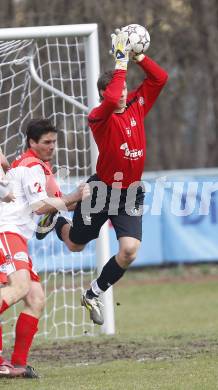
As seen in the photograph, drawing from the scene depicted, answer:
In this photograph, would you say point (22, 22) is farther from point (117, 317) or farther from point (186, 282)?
point (117, 317)

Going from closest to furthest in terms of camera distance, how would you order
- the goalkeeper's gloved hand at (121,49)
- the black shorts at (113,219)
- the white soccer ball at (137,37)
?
the goalkeeper's gloved hand at (121,49), the white soccer ball at (137,37), the black shorts at (113,219)

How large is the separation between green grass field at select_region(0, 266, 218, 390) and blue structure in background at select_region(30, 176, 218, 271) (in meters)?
1.72

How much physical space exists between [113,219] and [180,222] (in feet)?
28.6

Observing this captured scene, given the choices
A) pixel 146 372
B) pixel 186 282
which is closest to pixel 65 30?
pixel 146 372

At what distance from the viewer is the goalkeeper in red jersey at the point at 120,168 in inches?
316

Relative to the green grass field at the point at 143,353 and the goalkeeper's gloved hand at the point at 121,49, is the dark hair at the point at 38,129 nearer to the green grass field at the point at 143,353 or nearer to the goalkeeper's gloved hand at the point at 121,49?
the goalkeeper's gloved hand at the point at 121,49

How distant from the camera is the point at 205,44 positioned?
2253 cm

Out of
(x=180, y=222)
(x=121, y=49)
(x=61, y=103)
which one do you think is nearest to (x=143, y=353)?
(x=121, y=49)

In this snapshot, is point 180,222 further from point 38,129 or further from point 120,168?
point 38,129

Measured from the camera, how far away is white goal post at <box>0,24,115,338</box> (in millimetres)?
9984

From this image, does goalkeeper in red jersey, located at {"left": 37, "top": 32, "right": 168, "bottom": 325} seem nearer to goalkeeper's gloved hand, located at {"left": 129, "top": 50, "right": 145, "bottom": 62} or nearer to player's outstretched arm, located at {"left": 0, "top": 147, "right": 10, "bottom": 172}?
goalkeeper's gloved hand, located at {"left": 129, "top": 50, "right": 145, "bottom": 62}

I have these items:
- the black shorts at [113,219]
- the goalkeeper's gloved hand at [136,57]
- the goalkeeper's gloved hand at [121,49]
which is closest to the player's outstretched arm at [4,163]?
the black shorts at [113,219]

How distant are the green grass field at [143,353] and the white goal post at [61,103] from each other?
73 cm

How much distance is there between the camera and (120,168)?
812cm
